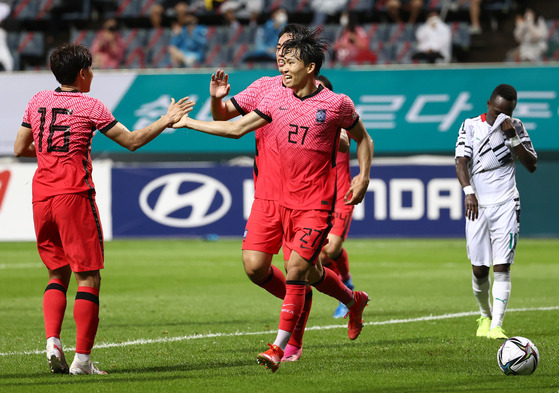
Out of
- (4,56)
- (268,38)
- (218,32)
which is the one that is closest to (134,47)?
(218,32)

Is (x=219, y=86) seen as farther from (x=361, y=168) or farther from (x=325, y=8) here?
(x=325, y=8)

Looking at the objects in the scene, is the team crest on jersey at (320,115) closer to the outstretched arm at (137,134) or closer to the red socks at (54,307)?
the outstretched arm at (137,134)

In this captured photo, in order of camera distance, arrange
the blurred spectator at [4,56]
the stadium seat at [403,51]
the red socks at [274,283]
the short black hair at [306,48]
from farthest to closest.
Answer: the blurred spectator at [4,56] < the stadium seat at [403,51] < the red socks at [274,283] < the short black hair at [306,48]

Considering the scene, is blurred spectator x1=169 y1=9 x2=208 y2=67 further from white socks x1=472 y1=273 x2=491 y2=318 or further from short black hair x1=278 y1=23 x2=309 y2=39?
short black hair x1=278 y1=23 x2=309 y2=39

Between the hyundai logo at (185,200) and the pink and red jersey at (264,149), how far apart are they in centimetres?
1295

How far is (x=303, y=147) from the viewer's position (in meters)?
6.20

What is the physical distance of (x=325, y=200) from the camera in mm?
6270

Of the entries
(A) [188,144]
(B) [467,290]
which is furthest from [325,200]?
(A) [188,144]

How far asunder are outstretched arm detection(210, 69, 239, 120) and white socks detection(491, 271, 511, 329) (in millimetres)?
2835

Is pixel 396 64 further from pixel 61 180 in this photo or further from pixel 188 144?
pixel 61 180

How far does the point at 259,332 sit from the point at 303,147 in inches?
95.4

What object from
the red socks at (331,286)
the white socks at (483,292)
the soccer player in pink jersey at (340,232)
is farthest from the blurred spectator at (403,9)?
the red socks at (331,286)

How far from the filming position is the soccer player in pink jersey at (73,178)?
19.3 ft

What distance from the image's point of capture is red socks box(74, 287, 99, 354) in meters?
5.84
